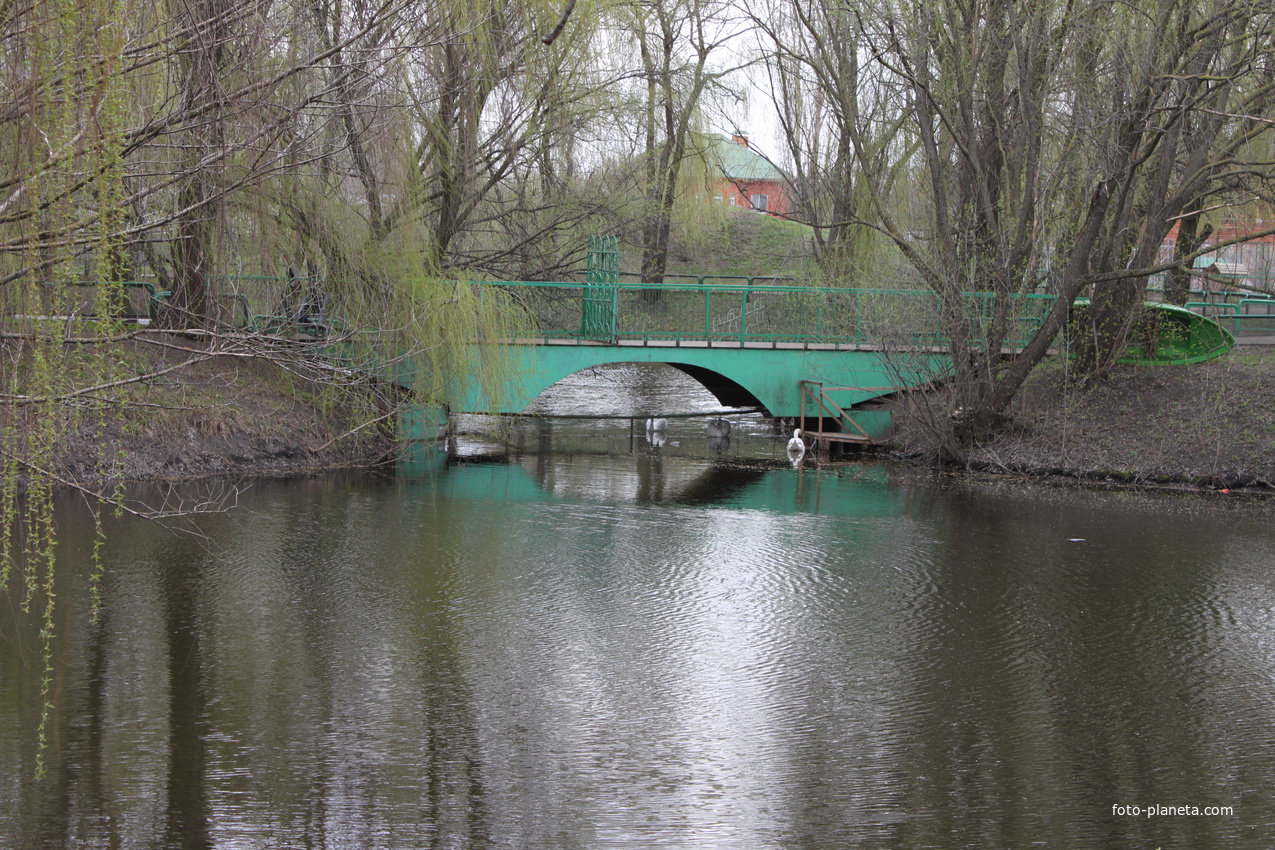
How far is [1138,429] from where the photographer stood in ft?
49.1

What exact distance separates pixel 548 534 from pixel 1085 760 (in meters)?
6.02

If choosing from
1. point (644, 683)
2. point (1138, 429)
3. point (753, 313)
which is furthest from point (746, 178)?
point (644, 683)

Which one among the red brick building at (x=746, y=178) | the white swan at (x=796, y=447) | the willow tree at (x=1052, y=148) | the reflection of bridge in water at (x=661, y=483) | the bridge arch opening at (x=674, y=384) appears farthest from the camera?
the red brick building at (x=746, y=178)

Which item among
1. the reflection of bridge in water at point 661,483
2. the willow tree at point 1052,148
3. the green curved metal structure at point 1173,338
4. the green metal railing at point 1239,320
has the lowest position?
the reflection of bridge in water at point 661,483

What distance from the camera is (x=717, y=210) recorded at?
942 inches

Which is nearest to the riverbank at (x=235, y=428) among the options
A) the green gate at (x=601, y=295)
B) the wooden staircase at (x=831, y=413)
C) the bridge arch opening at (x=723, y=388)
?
the green gate at (x=601, y=295)

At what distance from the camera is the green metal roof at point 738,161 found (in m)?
22.5

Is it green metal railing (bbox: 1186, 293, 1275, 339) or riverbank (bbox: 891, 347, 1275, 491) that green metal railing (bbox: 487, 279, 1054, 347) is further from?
green metal railing (bbox: 1186, 293, 1275, 339)

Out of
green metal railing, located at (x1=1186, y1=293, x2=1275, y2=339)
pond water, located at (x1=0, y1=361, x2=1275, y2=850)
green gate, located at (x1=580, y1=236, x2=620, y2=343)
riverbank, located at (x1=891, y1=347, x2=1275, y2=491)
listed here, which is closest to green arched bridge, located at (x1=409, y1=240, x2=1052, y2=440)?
green gate, located at (x1=580, y1=236, x2=620, y2=343)

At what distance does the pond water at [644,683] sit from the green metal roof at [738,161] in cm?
1226

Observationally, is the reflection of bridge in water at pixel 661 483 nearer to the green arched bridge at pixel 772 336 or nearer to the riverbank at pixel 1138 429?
the green arched bridge at pixel 772 336

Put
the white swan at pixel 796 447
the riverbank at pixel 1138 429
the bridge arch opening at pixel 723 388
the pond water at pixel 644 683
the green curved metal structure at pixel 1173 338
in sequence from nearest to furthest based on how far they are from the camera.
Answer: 1. the pond water at pixel 644 683
2. the riverbank at pixel 1138 429
3. the white swan at pixel 796 447
4. the green curved metal structure at pixel 1173 338
5. the bridge arch opening at pixel 723 388

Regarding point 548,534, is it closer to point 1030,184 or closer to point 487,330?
point 487,330

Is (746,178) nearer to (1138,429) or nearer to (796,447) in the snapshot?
(796,447)
